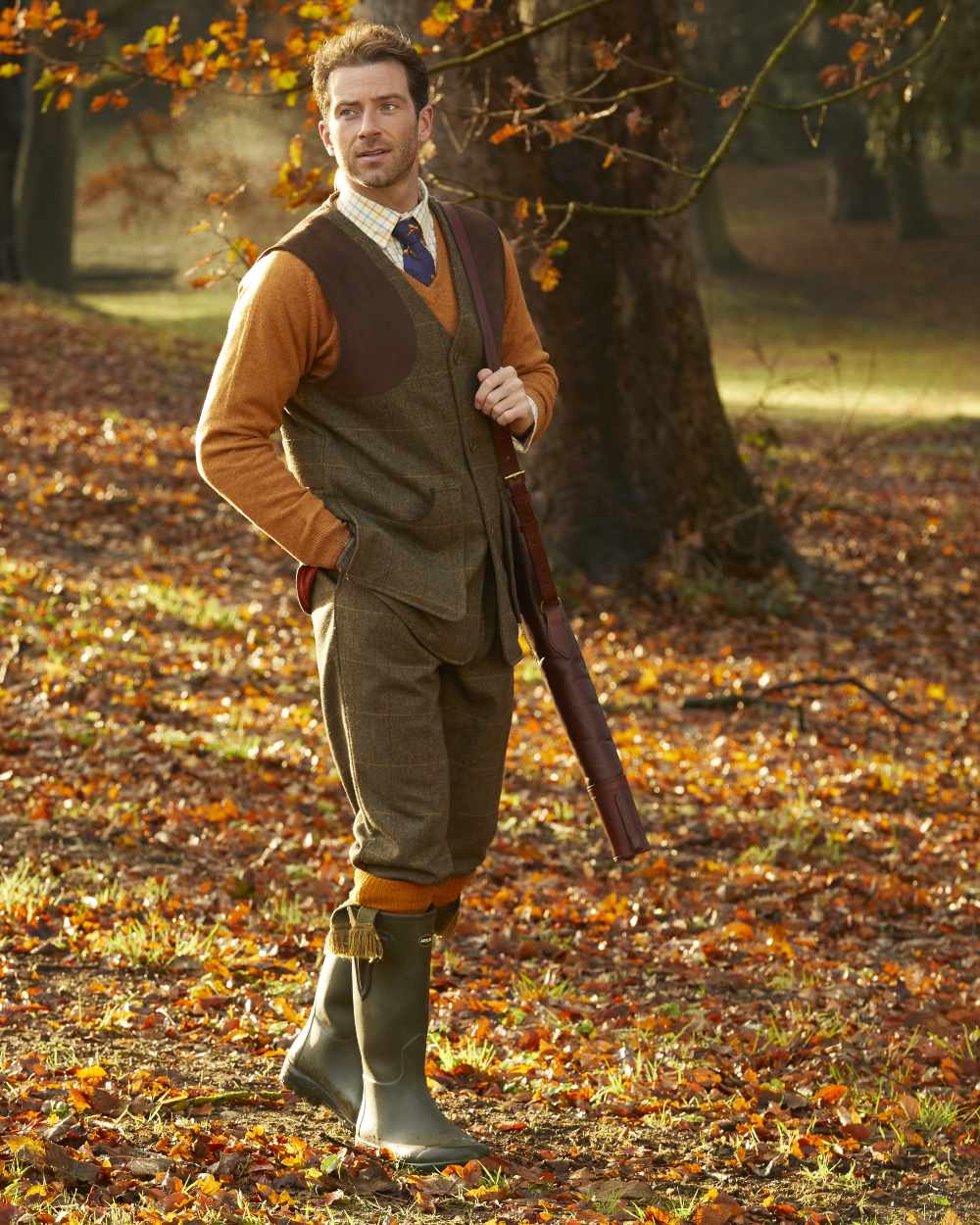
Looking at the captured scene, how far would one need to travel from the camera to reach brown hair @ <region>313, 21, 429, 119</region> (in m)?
3.71

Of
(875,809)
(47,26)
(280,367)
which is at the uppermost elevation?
(47,26)

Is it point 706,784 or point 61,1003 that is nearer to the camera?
point 61,1003

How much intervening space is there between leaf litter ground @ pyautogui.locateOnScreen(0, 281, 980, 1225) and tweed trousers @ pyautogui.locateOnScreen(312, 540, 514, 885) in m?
0.77

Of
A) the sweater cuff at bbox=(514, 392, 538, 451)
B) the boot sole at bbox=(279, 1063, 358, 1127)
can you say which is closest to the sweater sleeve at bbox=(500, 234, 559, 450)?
the sweater cuff at bbox=(514, 392, 538, 451)

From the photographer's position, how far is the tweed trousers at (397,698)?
379 centimetres

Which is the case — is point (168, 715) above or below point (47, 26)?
below

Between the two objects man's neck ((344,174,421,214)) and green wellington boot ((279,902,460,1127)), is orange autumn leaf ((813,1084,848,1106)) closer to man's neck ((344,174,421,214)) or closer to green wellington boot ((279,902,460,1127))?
green wellington boot ((279,902,460,1127))

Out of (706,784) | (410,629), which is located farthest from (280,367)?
(706,784)

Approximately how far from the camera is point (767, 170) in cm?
4469

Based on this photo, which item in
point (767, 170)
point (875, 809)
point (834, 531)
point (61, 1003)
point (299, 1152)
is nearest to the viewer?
point (299, 1152)

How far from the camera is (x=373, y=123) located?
3.68 m

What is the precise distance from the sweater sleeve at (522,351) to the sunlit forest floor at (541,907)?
5.99ft

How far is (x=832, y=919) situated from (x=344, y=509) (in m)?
3.30

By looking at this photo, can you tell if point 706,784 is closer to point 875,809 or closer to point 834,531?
point 875,809
